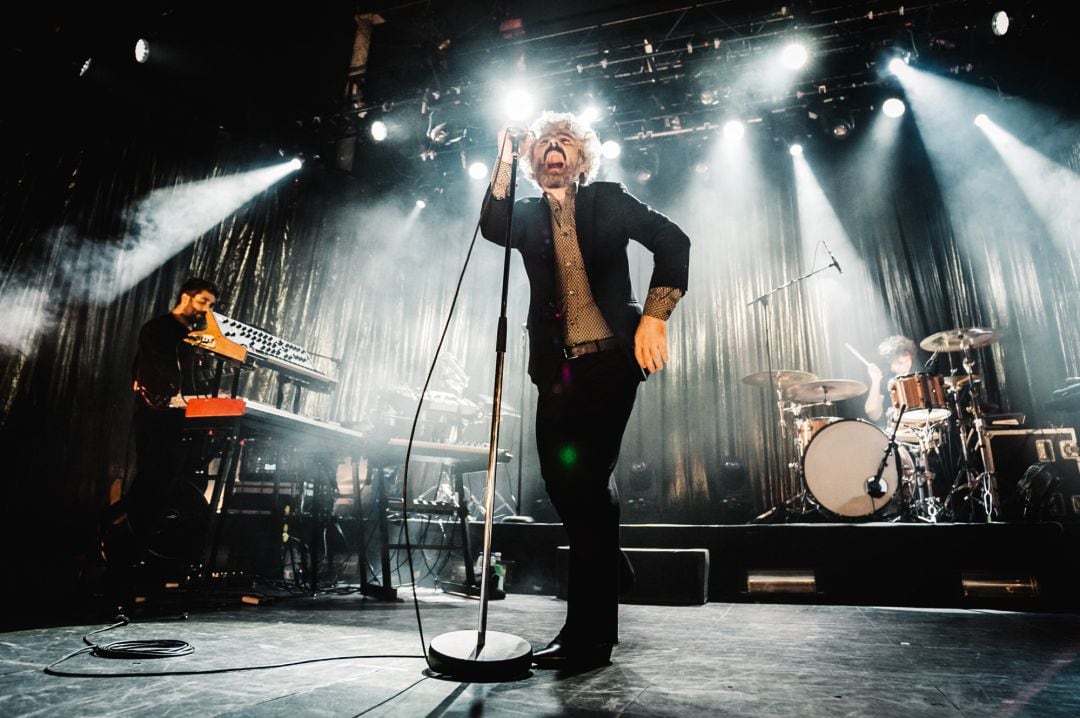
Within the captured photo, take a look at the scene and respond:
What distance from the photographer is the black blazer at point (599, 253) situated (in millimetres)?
1797

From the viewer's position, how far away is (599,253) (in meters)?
1.88

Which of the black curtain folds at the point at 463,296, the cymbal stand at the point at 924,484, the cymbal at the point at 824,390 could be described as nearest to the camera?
the black curtain folds at the point at 463,296

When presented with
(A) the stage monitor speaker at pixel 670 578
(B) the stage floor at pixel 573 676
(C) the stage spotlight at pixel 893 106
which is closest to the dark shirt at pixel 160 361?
(B) the stage floor at pixel 573 676

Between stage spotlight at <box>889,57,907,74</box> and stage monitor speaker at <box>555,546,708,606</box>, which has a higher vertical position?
stage spotlight at <box>889,57,907,74</box>

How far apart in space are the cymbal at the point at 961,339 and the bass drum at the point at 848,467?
47.9 inches

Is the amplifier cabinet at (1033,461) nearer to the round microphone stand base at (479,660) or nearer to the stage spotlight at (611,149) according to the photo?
the round microphone stand base at (479,660)

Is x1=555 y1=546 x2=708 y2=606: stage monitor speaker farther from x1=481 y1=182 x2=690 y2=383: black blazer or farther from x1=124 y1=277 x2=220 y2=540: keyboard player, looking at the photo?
x1=124 y1=277 x2=220 y2=540: keyboard player

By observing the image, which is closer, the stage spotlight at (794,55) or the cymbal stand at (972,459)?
the cymbal stand at (972,459)

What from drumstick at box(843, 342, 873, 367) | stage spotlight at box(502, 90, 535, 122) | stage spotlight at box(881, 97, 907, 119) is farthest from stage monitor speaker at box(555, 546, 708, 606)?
stage spotlight at box(881, 97, 907, 119)

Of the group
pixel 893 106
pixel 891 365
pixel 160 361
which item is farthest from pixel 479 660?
pixel 893 106

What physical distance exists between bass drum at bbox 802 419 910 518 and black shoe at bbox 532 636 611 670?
4.05 meters

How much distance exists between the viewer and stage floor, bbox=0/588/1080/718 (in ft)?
3.82

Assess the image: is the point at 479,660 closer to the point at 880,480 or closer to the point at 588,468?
the point at 588,468

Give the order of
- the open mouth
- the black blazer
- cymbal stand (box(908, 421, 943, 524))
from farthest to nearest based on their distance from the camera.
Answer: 1. cymbal stand (box(908, 421, 943, 524))
2. the open mouth
3. the black blazer
